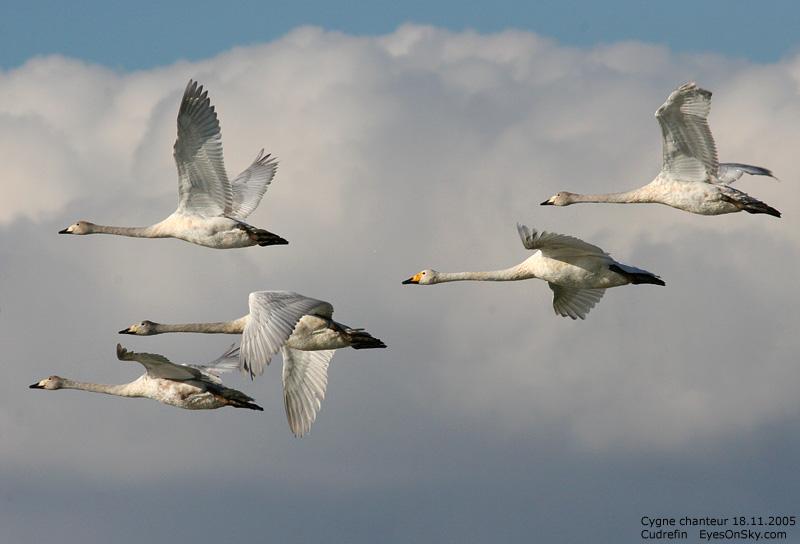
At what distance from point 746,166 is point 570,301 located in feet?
17.0

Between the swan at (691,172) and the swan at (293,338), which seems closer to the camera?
the swan at (293,338)

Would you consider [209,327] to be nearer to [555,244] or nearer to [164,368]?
[164,368]

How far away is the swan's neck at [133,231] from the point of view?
43266 mm

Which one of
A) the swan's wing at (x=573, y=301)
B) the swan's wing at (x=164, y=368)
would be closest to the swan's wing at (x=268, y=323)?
the swan's wing at (x=164, y=368)

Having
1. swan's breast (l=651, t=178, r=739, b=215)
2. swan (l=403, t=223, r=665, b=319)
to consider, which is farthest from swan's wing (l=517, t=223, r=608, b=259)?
swan's breast (l=651, t=178, r=739, b=215)

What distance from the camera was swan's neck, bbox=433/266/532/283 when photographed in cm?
4103

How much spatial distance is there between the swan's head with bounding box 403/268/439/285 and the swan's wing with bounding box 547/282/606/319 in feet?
8.80

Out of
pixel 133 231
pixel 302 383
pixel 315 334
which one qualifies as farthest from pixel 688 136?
pixel 133 231

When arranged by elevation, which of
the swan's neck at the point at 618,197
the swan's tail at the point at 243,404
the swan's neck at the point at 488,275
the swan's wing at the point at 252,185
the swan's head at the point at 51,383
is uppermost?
the swan's wing at the point at 252,185

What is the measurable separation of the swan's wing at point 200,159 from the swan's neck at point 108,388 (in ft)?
13.9

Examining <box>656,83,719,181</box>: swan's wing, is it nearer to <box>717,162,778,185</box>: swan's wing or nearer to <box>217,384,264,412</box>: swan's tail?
<box>717,162,778,185</box>: swan's wing

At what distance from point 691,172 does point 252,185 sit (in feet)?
40.7

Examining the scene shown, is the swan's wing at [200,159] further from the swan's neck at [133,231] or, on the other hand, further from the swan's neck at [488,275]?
the swan's neck at [488,275]

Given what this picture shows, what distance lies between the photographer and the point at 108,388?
42.8 meters
